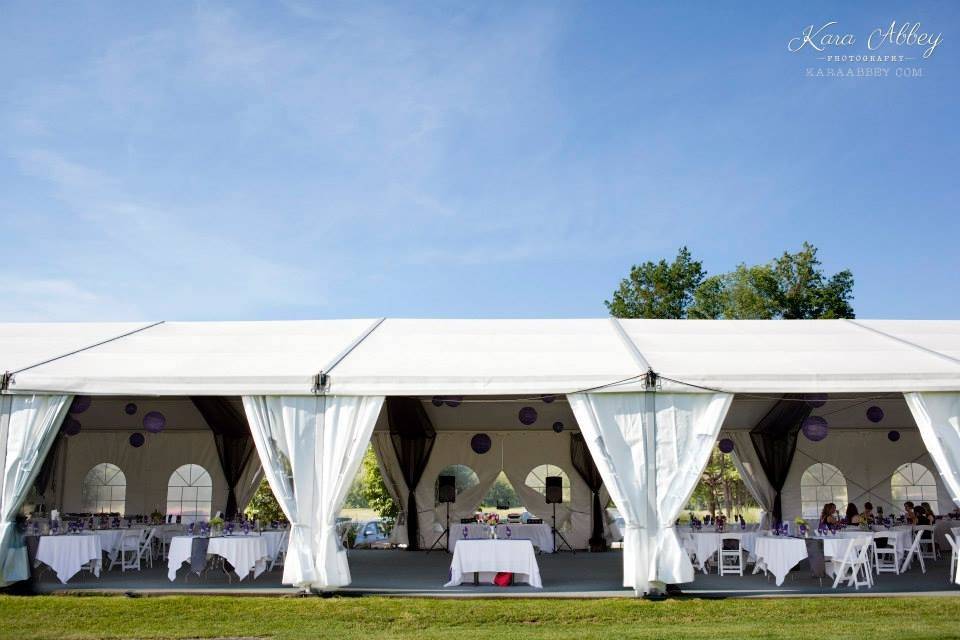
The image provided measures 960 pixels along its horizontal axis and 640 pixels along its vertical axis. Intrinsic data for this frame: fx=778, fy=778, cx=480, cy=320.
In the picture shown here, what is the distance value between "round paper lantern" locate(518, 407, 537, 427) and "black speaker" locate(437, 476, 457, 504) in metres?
1.71

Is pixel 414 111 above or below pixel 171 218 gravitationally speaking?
above

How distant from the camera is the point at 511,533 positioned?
10758 mm

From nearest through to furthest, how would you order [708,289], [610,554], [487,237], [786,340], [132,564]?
[786,340]
[132,564]
[610,554]
[487,237]
[708,289]

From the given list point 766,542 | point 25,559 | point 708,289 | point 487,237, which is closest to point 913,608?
point 766,542

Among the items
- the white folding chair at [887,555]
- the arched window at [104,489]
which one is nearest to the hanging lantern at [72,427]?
the arched window at [104,489]

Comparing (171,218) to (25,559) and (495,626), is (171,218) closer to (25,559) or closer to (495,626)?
(25,559)

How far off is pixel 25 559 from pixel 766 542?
8.04 meters

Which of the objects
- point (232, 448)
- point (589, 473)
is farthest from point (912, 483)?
point (232, 448)

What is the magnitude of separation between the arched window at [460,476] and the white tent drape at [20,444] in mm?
7249

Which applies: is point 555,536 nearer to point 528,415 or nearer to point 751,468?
point 528,415

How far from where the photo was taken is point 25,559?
8.09m

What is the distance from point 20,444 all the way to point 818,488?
12579 mm

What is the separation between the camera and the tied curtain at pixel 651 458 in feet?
25.1

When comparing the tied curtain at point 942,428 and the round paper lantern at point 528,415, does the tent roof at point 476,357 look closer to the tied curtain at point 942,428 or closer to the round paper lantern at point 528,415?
the tied curtain at point 942,428
